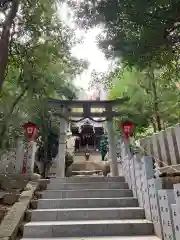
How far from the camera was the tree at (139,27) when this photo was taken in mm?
4312

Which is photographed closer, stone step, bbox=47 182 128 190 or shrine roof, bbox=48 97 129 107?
A: stone step, bbox=47 182 128 190

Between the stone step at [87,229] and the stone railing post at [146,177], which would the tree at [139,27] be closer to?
the stone railing post at [146,177]

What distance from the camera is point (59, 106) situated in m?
10.4

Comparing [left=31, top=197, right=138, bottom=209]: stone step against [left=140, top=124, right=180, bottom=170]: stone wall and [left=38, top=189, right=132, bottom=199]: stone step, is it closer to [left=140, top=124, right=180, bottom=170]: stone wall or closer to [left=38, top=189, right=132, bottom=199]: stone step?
[left=38, top=189, right=132, bottom=199]: stone step

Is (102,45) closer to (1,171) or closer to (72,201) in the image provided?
(72,201)

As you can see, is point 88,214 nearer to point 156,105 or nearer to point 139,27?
point 139,27

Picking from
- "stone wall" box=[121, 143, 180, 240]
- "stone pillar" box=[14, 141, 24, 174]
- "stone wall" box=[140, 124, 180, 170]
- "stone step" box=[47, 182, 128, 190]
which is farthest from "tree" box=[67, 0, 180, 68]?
"stone pillar" box=[14, 141, 24, 174]

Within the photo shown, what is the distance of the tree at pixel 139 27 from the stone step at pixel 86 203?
130 inches

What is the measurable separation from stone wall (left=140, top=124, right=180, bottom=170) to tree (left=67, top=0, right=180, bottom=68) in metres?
1.53

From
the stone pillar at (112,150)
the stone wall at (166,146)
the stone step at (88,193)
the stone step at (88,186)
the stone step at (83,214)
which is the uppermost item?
the stone pillar at (112,150)

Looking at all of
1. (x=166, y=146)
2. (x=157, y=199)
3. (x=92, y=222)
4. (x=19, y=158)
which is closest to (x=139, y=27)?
(x=166, y=146)

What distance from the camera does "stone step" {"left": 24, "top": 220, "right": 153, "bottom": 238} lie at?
16.0 ft

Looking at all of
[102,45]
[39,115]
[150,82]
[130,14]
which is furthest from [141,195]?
[39,115]

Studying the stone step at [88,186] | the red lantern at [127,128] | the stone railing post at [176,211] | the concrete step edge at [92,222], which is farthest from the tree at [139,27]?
the red lantern at [127,128]
